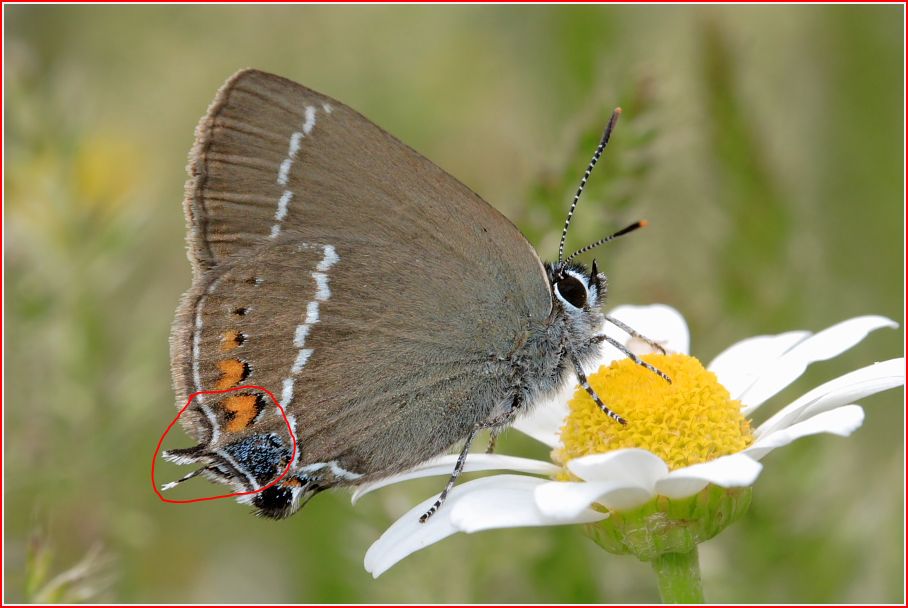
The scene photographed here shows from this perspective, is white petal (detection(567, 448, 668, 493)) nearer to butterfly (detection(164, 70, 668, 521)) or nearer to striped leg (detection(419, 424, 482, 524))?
striped leg (detection(419, 424, 482, 524))

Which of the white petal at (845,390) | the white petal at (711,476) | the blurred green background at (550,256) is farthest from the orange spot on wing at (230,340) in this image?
the white petal at (845,390)

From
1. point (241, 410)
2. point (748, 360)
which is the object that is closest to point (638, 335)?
point (748, 360)

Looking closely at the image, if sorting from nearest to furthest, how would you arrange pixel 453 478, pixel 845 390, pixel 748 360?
1. pixel 845 390
2. pixel 453 478
3. pixel 748 360

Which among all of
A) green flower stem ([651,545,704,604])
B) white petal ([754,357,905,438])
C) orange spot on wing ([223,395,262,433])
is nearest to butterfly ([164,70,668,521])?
orange spot on wing ([223,395,262,433])

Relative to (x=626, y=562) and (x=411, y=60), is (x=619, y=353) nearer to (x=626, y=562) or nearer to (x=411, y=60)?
(x=626, y=562)

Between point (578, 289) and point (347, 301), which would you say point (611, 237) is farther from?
point (347, 301)

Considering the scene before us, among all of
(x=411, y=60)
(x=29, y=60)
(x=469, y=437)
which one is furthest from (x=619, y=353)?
(x=411, y=60)
